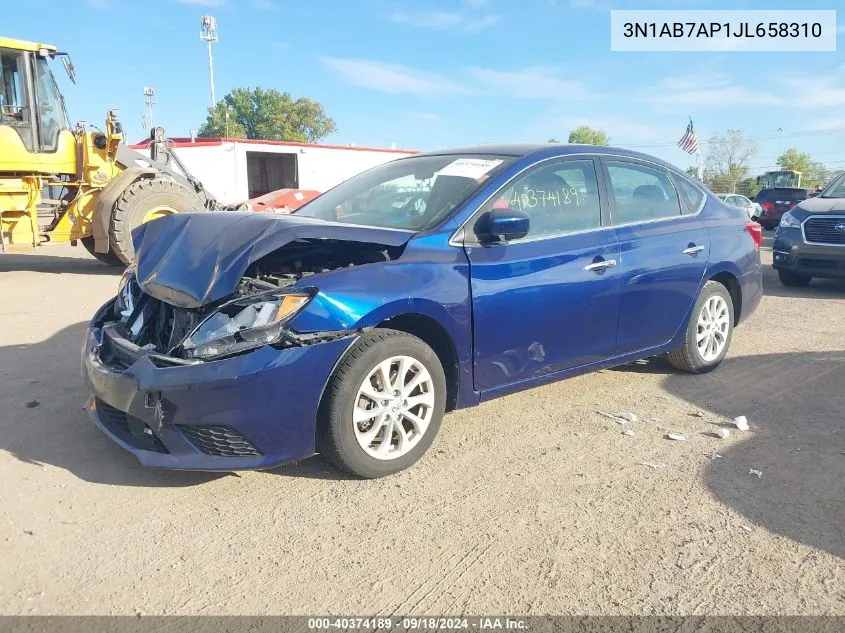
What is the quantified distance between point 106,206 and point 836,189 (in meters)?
11.0

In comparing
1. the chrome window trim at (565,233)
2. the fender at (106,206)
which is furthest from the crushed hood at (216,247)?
the fender at (106,206)

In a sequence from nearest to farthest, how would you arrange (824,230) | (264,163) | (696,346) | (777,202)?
(696,346) < (824,230) < (777,202) < (264,163)

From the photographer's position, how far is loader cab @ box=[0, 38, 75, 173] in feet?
31.2

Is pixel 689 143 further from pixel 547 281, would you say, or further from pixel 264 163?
pixel 547 281

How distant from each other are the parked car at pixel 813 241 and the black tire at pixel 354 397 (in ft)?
25.7

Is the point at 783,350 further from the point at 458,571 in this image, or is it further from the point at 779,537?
the point at 458,571

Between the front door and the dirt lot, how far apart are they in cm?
46

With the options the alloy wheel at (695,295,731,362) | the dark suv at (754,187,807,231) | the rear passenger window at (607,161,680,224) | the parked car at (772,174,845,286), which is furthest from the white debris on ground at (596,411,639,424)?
the dark suv at (754,187,807,231)

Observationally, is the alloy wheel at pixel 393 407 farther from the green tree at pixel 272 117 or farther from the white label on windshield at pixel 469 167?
the green tree at pixel 272 117

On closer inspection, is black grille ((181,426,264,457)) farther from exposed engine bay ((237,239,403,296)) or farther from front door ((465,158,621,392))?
front door ((465,158,621,392))

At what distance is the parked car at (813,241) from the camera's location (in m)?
8.91

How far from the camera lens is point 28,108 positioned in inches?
382

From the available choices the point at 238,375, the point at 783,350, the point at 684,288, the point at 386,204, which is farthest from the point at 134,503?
the point at 783,350

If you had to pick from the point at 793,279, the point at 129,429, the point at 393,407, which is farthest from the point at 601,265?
the point at 793,279
